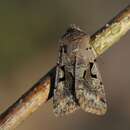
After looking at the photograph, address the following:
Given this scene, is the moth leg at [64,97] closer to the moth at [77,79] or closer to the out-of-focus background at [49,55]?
the moth at [77,79]

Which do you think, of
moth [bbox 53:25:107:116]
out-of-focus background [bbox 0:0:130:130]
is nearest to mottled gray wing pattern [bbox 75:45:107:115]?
moth [bbox 53:25:107:116]

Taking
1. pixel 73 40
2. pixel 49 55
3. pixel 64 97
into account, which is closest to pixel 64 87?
pixel 64 97

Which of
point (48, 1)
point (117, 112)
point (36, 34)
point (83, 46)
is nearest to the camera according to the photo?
point (83, 46)

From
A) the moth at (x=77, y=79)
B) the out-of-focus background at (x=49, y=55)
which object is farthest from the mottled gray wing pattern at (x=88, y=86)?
the out-of-focus background at (x=49, y=55)

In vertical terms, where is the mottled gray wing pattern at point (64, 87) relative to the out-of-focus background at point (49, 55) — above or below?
below

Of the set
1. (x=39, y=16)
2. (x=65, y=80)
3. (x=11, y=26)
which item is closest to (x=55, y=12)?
(x=39, y=16)

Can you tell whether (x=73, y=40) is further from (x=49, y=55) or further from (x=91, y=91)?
(x=49, y=55)

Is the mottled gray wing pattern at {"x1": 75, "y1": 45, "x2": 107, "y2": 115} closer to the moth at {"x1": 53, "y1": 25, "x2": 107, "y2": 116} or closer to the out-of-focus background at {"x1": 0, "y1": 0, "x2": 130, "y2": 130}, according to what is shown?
the moth at {"x1": 53, "y1": 25, "x2": 107, "y2": 116}

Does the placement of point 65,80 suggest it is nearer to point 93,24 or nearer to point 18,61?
point 18,61
